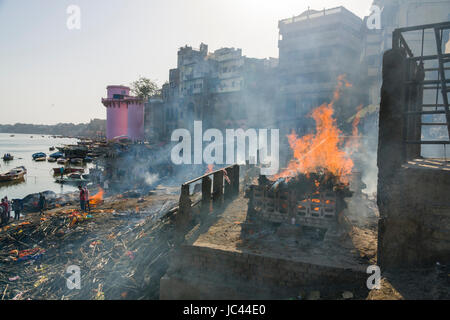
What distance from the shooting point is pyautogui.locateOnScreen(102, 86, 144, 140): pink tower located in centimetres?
5969

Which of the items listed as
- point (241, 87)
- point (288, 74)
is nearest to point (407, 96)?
point (288, 74)

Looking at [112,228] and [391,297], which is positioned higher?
[391,297]

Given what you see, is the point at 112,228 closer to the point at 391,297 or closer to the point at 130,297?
the point at 130,297

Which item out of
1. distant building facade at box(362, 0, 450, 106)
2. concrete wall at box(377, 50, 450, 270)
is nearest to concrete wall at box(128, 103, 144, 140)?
distant building facade at box(362, 0, 450, 106)

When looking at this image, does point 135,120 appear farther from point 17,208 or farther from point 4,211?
point 4,211

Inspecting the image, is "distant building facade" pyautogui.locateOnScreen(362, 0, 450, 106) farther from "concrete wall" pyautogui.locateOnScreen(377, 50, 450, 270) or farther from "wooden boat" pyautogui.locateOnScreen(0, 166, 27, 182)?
"wooden boat" pyautogui.locateOnScreen(0, 166, 27, 182)

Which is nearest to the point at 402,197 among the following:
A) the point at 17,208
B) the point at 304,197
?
the point at 304,197

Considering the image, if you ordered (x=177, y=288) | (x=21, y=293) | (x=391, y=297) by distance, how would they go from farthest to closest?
1. (x=21, y=293)
2. (x=177, y=288)
3. (x=391, y=297)

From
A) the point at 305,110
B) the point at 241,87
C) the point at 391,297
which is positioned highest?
the point at 241,87

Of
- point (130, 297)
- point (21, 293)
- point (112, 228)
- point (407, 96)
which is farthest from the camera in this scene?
point (112, 228)
